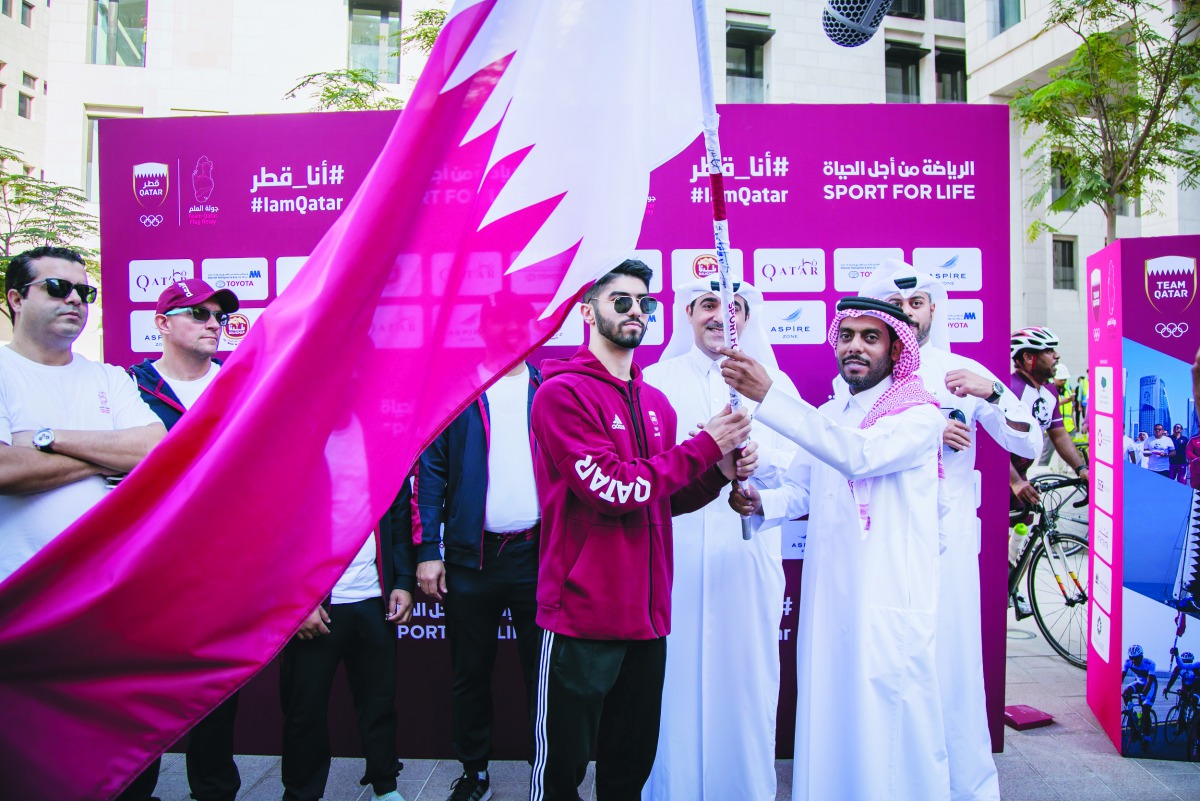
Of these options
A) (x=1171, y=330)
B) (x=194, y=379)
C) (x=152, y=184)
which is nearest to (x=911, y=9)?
(x=1171, y=330)

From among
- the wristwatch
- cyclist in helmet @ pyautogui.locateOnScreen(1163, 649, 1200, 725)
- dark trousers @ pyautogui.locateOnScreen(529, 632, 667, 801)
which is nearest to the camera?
dark trousers @ pyautogui.locateOnScreen(529, 632, 667, 801)

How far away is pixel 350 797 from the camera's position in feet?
13.4

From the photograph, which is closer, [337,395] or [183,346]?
[337,395]

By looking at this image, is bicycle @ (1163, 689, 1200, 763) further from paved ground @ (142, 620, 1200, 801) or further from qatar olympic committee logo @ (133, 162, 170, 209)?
qatar olympic committee logo @ (133, 162, 170, 209)

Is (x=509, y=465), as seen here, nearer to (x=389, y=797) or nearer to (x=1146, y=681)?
(x=389, y=797)

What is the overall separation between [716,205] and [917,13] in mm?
23595

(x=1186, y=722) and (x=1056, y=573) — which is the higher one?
(x=1056, y=573)

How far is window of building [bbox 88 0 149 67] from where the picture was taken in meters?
21.3

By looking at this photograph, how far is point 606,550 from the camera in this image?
115 inches

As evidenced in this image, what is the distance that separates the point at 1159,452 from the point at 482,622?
3.39 meters

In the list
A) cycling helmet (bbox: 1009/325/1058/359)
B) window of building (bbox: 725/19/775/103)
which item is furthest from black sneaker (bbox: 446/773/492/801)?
window of building (bbox: 725/19/775/103)

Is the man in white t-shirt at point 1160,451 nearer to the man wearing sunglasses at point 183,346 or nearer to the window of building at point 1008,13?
the man wearing sunglasses at point 183,346

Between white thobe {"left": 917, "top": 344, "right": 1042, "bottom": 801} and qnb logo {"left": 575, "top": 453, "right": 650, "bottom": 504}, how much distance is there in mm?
1565

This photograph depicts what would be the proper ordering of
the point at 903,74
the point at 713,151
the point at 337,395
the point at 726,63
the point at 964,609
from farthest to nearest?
the point at 903,74 → the point at 726,63 → the point at 964,609 → the point at 713,151 → the point at 337,395
